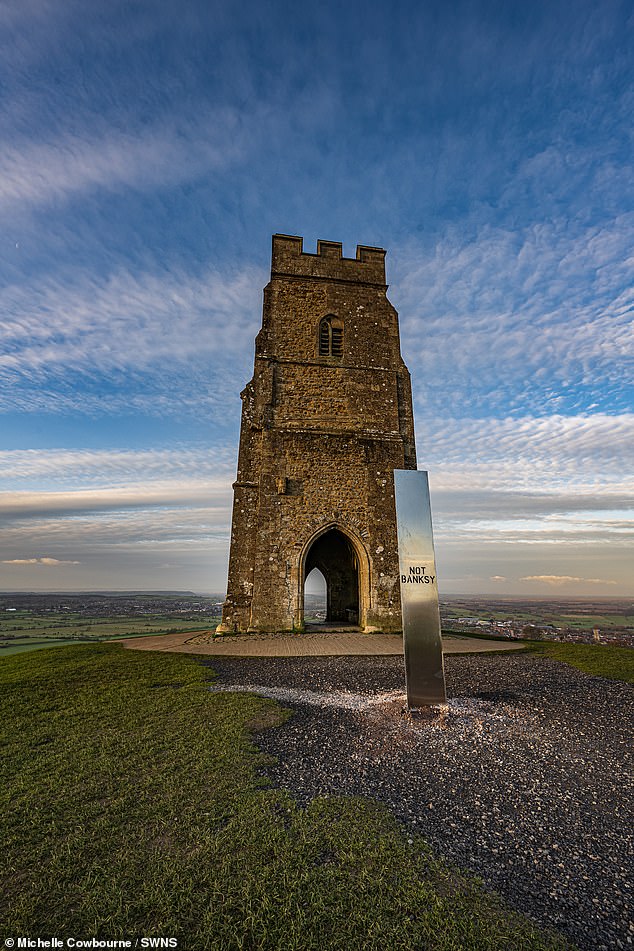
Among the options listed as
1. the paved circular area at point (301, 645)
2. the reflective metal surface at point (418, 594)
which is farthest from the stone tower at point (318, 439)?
the reflective metal surface at point (418, 594)

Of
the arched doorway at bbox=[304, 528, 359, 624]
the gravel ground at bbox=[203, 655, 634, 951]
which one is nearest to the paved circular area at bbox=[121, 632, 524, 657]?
the gravel ground at bbox=[203, 655, 634, 951]

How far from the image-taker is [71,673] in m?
8.59

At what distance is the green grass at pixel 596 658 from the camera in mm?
8680

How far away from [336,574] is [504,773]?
697 inches

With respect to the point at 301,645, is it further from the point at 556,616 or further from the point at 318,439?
the point at 556,616

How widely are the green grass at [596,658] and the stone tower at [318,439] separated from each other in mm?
5075

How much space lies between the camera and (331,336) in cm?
1819

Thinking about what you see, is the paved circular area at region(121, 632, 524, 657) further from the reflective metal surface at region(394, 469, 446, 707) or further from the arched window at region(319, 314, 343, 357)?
the arched window at region(319, 314, 343, 357)

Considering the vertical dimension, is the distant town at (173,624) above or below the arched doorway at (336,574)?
below

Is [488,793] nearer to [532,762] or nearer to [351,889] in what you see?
[532,762]

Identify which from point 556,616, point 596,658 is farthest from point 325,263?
point 556,616

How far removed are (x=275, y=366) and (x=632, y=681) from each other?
15.1 m

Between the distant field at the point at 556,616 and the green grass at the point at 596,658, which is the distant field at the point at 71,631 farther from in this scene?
the distant field at the point at 556,616

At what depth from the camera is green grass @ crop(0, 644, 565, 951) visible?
2.27m
